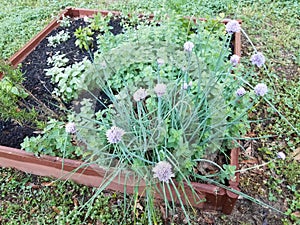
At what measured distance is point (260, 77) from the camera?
269 centimetres

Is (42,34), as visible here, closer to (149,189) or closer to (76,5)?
(76,5)

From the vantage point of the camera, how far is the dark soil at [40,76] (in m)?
2.13

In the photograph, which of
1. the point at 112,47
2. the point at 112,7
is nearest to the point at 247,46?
the point at 112,47

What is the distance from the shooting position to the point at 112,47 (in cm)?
241

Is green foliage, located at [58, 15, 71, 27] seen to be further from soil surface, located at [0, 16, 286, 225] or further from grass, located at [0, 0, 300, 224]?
grass, located at [0, 0, 300, 224]

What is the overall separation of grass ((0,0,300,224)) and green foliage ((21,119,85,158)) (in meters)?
0.28

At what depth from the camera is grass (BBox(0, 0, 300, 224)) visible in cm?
196

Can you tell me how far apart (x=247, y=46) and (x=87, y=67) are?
1.67 metres

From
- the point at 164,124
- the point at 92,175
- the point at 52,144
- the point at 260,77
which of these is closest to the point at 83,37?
the point at 52,144

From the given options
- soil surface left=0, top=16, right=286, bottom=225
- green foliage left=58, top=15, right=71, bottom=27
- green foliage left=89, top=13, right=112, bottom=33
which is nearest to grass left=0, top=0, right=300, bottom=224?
soil surface left=0, top=16, right=286, bottom=225

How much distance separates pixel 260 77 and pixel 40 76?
75.4 inches

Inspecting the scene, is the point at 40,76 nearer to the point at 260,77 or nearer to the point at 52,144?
the point at 52,144

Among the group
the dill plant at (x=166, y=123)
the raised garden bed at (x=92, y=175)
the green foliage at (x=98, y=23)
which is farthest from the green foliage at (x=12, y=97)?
the green foliage at (x=98, y=23)

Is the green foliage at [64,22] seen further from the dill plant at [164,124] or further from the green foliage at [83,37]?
the dill plant at [164,124]
